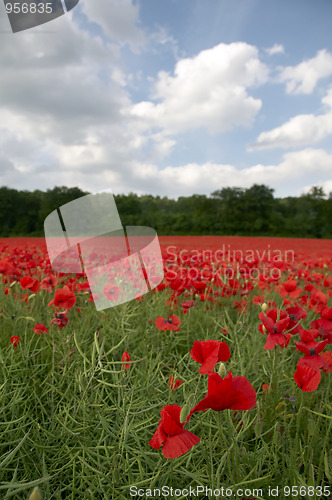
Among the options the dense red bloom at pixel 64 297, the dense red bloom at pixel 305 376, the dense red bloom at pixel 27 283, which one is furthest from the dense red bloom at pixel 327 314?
the dense red bloom at pixel 27 283

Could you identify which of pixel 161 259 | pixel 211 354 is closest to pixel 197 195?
pixel 161 259

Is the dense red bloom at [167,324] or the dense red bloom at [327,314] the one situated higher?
the dense red bloom at [327,314]

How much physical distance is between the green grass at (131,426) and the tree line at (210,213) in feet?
61.5

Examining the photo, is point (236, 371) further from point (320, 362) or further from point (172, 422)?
point (172, 422)

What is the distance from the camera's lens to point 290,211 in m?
27.0

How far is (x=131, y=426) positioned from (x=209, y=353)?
604 millimetres

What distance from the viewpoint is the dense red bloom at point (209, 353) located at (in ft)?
2.49

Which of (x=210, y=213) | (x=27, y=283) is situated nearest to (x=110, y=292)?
(x=27, y=283)

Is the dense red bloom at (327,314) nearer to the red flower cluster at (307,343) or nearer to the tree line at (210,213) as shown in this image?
the red flower cluster at (307,343)

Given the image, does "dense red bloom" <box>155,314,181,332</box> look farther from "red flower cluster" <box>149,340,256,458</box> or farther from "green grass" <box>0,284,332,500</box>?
"red flower cluster" <box>149,340,256,458</box>

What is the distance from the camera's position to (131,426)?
46.3 inches

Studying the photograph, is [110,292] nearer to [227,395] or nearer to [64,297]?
[64,297]

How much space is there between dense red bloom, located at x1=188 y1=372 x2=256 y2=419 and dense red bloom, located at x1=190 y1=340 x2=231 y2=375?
0.11m

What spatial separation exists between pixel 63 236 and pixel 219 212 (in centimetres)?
2428
